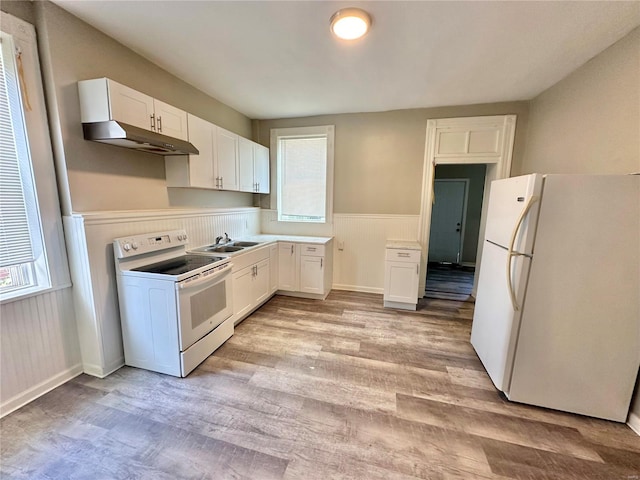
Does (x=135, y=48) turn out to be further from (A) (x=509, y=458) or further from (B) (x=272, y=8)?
(A) (x=509, y=458)

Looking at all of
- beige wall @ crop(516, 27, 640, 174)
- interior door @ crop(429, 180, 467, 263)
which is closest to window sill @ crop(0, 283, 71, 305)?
beige wall @ crop(516, 27, 640, 174)

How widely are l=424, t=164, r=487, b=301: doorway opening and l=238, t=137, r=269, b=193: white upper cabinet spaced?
403cm

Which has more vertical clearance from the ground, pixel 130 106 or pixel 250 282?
pixel 130 106

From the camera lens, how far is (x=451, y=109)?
11.9 feet

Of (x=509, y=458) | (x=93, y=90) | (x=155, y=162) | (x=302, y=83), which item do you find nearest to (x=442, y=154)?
(x=302, y=83)

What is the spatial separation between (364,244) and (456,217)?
3.33 m

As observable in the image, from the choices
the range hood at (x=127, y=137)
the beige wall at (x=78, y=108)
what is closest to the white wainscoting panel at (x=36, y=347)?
the beige wall at (x=78, y=108)

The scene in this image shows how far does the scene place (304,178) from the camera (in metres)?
4.35

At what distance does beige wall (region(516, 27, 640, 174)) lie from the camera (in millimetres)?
1988

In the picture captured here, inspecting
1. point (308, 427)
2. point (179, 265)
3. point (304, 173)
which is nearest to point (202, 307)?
point (179, 265)

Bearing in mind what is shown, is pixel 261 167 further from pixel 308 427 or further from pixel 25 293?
pixel 308 427

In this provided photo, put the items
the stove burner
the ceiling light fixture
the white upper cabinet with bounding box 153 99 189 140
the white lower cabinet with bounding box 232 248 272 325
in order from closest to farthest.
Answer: the ceiling light fixture → the stove burner → the white upper cabinet with bounding box 153 99 189 140 → the white lower cabinet with bounding box 232 248 272 325

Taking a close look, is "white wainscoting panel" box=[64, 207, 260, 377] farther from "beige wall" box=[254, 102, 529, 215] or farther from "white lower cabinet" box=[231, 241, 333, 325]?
"beige wall" box=[254, 102, 529, 215]

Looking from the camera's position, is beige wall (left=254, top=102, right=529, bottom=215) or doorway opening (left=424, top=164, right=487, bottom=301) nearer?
beige wall (left=254, top=102, right=529, bottom=215)
